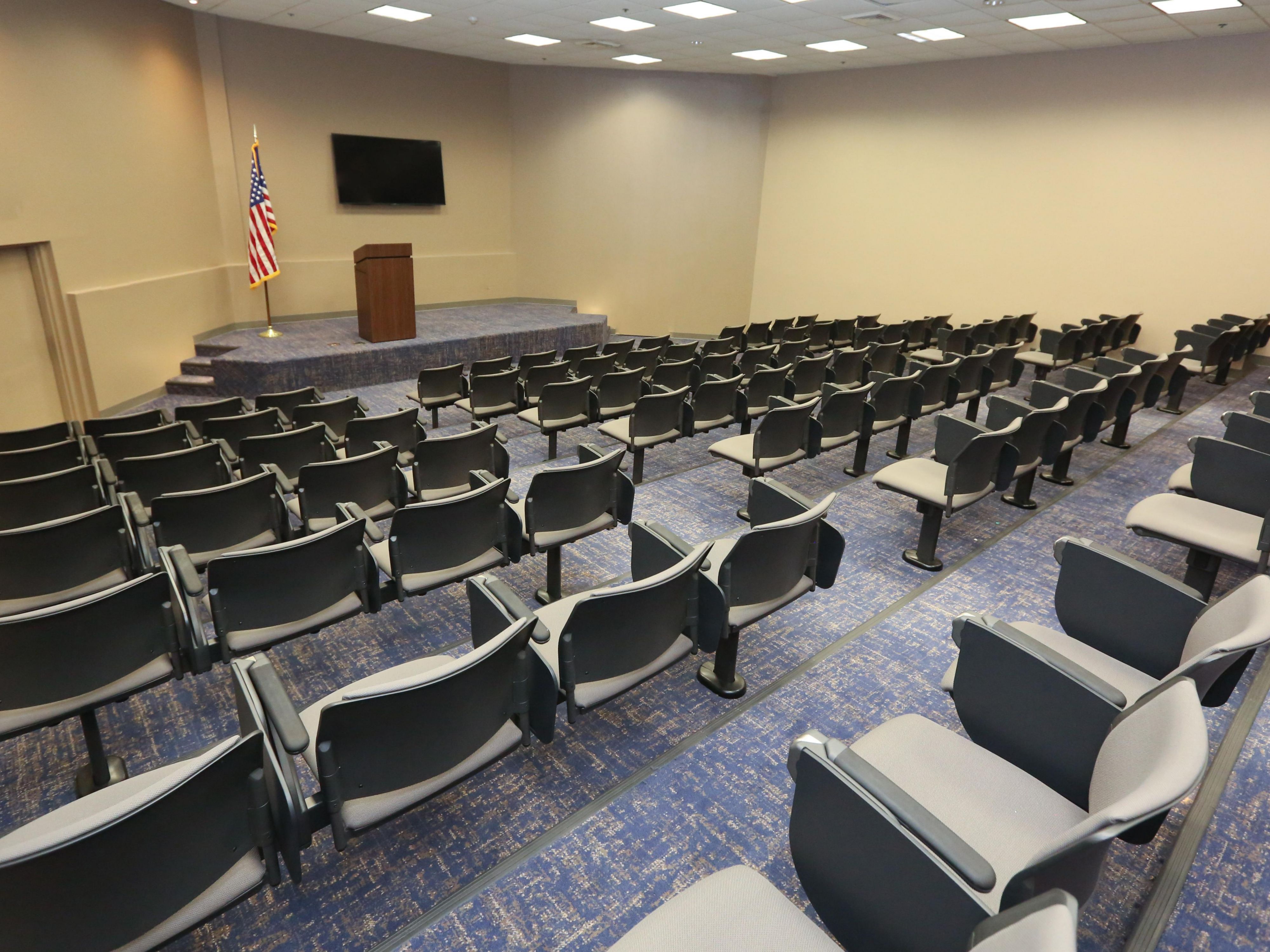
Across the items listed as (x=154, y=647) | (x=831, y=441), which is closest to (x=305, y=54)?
(x=831, y=441)

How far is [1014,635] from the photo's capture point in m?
2.04

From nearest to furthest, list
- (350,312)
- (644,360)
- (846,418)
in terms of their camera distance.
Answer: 1. (846,418)
2. (644,360)
3. (350,312)

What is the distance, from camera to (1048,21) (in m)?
7.80

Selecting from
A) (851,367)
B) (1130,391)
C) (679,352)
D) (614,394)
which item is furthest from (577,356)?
(1130,391)

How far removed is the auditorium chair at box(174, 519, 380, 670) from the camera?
96.7 inches

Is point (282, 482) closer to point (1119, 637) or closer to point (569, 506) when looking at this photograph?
point (569, 506)

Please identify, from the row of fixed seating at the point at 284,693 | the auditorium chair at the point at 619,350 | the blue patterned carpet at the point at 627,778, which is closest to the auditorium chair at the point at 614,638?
the row of fixed seating at the point at 284,693

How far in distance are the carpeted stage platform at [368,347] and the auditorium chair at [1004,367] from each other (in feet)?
20.0

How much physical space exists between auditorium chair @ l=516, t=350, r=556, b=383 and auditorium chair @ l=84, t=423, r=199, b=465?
2545 millimetres

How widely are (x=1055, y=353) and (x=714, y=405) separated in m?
4.68

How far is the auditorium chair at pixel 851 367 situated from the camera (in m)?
6.48

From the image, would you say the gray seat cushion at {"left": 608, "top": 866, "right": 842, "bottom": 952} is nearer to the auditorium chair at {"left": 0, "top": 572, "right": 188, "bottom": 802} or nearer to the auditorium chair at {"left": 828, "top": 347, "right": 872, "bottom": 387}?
the auditorium chair at {"left": 0, "top": 572, "right": 188, "bottom": 802}

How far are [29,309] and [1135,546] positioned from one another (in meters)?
8.83

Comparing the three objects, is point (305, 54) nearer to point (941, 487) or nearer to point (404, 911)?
point (941, 487)
